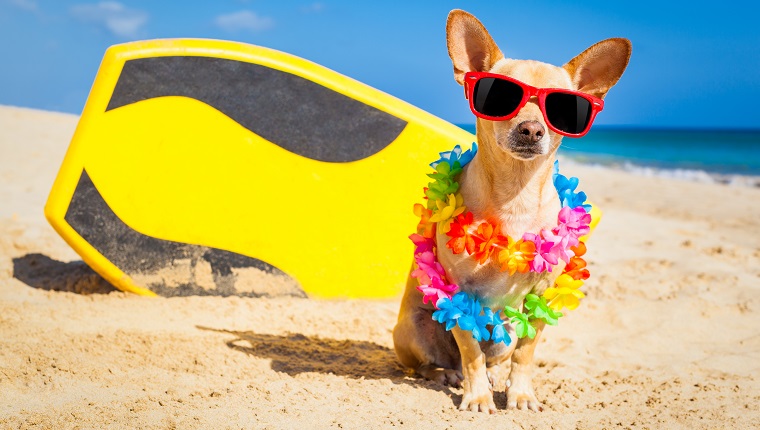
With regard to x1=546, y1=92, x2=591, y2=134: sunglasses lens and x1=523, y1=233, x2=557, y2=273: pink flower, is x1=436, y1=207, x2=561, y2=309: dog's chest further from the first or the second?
x1=546, y1=92, x2=591, y2=134: sunglasses lens

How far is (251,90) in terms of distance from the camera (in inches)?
134

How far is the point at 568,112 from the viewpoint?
2123 mm

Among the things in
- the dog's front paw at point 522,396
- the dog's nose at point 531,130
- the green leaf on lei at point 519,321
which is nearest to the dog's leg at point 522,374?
the dog's front paw at point 522,396

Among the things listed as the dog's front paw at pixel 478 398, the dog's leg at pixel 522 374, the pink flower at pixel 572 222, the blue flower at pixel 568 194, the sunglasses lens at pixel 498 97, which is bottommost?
the dog's front paw at pixel 478 398

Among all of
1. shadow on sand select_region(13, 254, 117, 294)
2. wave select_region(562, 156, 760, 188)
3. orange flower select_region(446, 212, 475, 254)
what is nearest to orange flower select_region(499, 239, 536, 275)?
orange flower select_region(446, 212, 475, 254)

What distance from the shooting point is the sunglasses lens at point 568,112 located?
2.10 metres

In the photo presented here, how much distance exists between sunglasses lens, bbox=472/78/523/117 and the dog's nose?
0.07 metres

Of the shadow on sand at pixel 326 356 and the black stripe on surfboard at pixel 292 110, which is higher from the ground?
the black stripe on surfboard at pixel 292 110

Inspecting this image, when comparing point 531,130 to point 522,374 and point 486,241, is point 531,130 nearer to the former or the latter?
point 486,241

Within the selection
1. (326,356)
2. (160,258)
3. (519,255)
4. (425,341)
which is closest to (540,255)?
(519,255)

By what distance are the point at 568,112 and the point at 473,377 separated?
963 millimetres

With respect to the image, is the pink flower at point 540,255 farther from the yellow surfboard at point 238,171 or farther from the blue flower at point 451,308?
the yellow surfboard at point 238,171

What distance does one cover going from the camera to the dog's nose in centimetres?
203

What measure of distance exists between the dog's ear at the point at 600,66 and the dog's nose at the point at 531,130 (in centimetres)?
31
